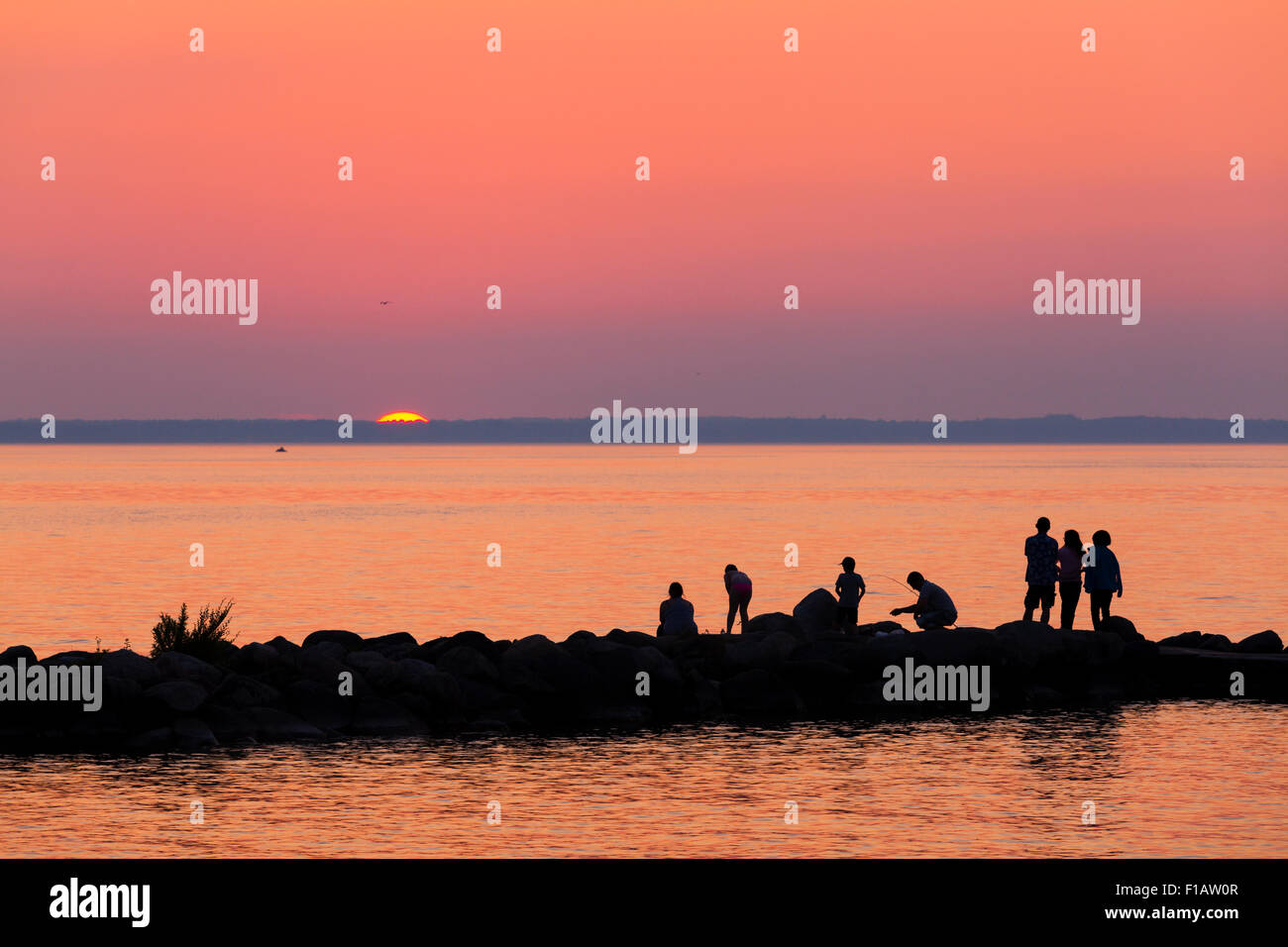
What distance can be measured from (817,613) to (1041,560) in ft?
17.1

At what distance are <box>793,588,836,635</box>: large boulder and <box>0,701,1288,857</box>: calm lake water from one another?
581 centimetres

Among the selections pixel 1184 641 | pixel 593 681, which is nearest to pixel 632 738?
pixel 593 681

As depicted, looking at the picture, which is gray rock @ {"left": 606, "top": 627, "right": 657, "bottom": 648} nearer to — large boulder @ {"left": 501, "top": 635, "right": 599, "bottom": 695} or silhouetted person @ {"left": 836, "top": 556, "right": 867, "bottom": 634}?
large boulder @ {"left": 501, "top": 635, "right": 599, "bottom": 695}

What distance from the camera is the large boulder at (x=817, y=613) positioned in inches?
1223

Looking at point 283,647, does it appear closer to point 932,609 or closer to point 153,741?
point 153,741

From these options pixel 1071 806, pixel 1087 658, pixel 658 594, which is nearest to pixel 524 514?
pixel 658 594

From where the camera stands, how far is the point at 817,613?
3125cm

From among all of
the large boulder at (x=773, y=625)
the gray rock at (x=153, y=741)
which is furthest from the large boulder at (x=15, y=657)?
the large boulder at (x=773, y=625)

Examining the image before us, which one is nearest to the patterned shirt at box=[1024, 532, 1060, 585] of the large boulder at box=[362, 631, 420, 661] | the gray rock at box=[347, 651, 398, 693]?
the gray rock at box=[347, 651, 398, 693]

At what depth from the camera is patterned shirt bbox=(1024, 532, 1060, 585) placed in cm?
2784
